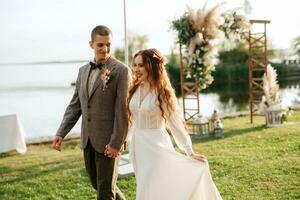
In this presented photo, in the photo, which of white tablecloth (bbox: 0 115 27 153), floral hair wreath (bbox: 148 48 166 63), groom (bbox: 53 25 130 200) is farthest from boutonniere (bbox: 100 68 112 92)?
white tablecloth (bbox: 0 115 27 153)

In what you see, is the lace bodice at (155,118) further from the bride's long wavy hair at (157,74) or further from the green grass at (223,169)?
the green grass at (223,169)

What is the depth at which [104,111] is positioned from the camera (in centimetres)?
385

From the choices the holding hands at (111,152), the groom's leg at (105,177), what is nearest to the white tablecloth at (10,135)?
the groom's leg at (105,177)

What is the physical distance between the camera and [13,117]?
28.6ft

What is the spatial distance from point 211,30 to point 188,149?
611 cm

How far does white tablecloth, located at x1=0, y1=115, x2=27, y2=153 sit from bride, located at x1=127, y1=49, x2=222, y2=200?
215 inches

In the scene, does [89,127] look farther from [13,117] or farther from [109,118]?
[13,117]

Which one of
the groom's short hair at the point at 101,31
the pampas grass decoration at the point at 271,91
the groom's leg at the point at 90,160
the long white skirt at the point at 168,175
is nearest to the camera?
the long white skirt at the point at 168,175

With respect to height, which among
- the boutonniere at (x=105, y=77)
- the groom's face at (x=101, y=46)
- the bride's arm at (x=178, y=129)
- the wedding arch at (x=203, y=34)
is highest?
the wedding arch at (x=203, y=34)

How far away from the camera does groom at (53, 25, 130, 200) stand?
3.79m

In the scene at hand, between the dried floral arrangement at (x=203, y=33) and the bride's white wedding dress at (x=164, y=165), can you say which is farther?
the dried floral arrangement at (x=203, y=33)

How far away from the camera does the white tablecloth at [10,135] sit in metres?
8.63

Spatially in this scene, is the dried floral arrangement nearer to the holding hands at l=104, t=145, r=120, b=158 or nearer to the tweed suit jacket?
the tweed suit jacket

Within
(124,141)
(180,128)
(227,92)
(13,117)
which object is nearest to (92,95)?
(124,141)
